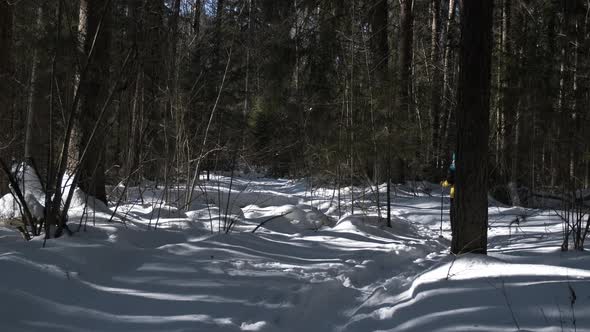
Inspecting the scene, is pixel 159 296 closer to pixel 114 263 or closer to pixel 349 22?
pixel 114 263

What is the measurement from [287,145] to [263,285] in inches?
193

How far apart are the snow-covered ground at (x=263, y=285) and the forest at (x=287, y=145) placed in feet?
0.13

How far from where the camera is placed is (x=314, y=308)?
3.50 meters

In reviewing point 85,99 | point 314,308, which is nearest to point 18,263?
point 314,308

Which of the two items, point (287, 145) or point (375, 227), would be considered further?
point (287, 145)

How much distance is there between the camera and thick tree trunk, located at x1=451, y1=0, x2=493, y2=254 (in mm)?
4629

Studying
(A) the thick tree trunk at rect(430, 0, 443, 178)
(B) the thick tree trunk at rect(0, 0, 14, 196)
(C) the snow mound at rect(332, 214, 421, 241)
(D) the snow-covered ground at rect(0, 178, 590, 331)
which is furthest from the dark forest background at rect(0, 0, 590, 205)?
(A) the thick tree trunk at rect(430, 0, 443, 178)

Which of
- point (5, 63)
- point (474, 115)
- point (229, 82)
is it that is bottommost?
point (474, 115)

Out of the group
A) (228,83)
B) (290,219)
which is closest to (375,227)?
(290,219)

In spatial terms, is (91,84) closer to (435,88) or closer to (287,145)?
(287,145)

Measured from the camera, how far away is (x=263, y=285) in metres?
3.88

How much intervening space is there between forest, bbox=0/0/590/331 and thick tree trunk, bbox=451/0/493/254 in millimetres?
14

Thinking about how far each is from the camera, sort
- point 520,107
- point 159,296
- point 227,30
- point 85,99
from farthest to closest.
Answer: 1. point 520,107
2. point 227,30
3. point 85,99
4. point 159,296

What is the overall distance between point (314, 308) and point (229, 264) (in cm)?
118
